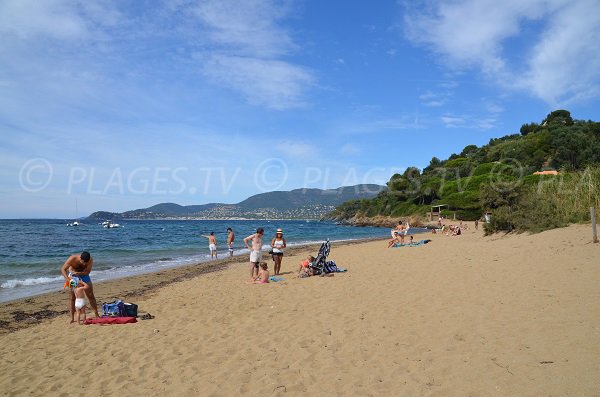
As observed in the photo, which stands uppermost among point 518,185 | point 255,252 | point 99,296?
point 518,185

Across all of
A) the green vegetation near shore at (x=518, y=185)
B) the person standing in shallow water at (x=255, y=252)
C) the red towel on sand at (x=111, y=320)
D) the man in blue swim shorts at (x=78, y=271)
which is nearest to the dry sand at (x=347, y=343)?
the red towel on sand at (x=111, y=320)

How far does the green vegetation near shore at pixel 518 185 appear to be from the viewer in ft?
59.5

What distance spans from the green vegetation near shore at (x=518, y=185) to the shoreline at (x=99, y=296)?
15.0 m

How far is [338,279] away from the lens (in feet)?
37.9

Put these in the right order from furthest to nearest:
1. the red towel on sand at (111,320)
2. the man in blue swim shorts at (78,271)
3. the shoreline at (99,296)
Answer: the shoreline at (99,296)
the man in blue swim shorts at (78,271)
the red towel on sand at (111,320)

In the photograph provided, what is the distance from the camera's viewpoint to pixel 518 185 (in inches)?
914

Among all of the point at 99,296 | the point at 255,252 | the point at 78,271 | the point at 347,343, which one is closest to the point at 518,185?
the point at 255,252

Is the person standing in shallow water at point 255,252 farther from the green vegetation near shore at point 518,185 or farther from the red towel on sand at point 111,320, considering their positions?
the green vegetation near shore at point 518,185

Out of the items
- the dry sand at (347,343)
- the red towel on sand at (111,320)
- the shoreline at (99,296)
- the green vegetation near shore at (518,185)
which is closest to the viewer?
the dry sand at (347,343)

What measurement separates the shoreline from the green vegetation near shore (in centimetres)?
1499

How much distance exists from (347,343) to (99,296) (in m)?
8.55

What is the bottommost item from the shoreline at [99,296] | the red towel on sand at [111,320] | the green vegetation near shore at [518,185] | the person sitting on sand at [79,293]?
the shoreline at [99,296]

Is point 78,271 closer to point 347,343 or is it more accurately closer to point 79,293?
point 79,293

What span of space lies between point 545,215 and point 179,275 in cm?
1599
